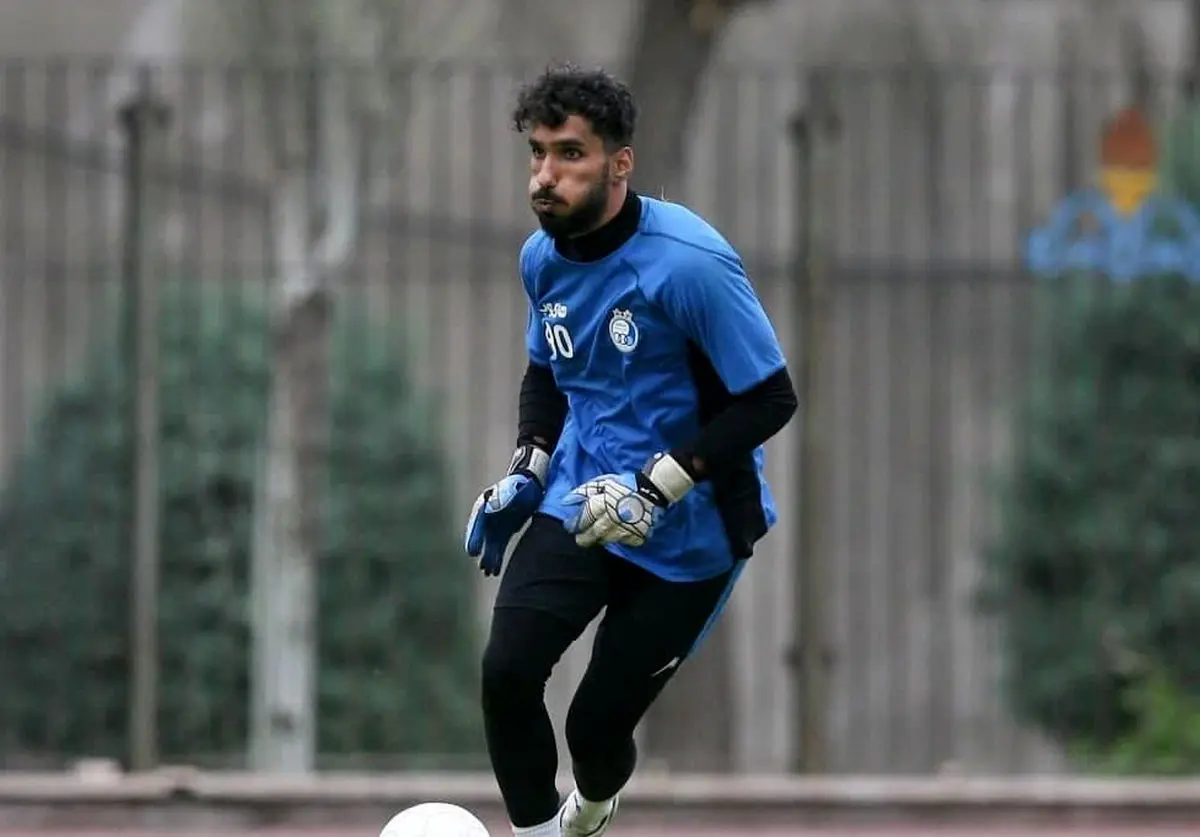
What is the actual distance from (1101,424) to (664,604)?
4.77 meters

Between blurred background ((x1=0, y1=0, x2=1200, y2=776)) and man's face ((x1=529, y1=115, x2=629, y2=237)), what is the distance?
371 centimetres

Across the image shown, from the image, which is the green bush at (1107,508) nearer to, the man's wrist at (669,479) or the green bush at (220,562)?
the green bush at (220,562)

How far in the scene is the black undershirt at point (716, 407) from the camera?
484 cm

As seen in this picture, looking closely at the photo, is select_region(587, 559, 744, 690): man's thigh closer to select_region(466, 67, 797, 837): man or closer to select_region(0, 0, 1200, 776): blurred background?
select_region(466, 67, 797, 837): man

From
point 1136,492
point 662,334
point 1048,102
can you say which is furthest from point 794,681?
point 1048,102

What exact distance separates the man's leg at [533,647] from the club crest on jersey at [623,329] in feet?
1.42

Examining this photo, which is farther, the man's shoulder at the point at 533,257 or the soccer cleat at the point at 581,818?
the soccer cleat at the point at 581,818

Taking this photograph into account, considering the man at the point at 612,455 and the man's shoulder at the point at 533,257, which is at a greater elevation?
the man's shoulder at the point at 533,257

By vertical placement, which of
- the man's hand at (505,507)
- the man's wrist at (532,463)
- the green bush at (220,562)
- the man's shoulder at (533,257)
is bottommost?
the green bush at (220,562)

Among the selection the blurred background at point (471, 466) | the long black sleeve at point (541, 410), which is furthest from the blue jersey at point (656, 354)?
the blurred background at point (471, 466)

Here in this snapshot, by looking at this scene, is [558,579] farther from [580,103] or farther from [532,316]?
[580,103]

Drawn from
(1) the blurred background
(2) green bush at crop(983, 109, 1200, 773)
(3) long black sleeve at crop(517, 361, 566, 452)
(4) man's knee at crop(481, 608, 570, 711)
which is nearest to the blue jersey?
(3) long black sleeve at crop(517, 361, 566, 452)

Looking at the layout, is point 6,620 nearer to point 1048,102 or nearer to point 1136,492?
point 1136,492

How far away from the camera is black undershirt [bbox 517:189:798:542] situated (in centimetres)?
484
